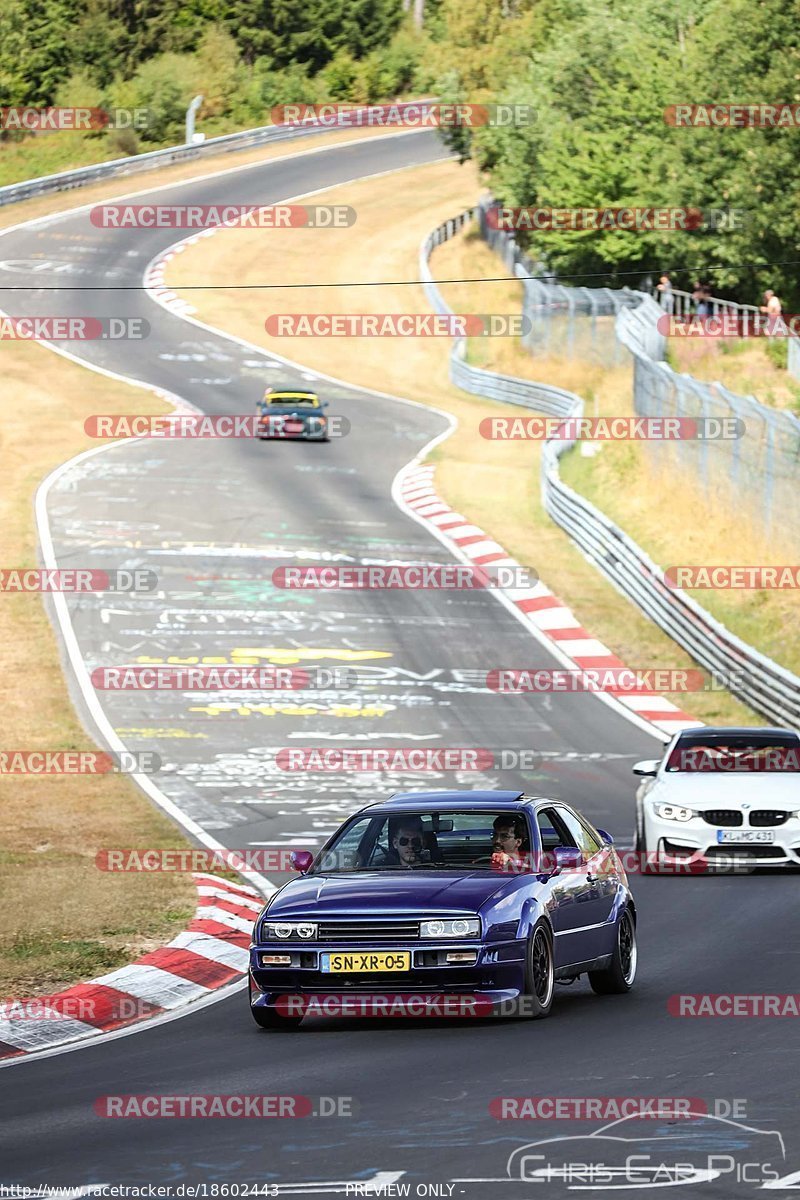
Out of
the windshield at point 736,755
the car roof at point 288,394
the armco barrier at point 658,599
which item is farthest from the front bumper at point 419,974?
the car roof at point 288,394

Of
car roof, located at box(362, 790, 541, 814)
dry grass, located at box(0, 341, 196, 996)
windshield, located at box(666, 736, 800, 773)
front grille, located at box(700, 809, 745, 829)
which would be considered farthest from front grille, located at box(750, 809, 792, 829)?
car roof, located at box(362, 790, 541, 814)

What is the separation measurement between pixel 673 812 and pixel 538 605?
17319mm

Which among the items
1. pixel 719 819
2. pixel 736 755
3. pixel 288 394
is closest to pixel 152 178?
pixel 288 394

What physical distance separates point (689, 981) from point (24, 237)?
69.9m

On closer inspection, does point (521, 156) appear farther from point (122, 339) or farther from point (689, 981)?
point (689, 981)

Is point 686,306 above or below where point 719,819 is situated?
below

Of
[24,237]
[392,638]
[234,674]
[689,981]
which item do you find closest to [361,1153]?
[689,981]

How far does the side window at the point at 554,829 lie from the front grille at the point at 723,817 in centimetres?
635

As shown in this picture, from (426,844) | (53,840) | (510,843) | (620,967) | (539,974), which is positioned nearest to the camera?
(539,974)

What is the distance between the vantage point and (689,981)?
13.3 metres

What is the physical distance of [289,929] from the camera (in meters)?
11.5

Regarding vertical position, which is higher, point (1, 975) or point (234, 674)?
point (1, 975)

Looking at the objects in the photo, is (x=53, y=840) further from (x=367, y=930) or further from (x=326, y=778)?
(x=367, y=930)

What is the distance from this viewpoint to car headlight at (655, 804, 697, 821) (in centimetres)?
1927
